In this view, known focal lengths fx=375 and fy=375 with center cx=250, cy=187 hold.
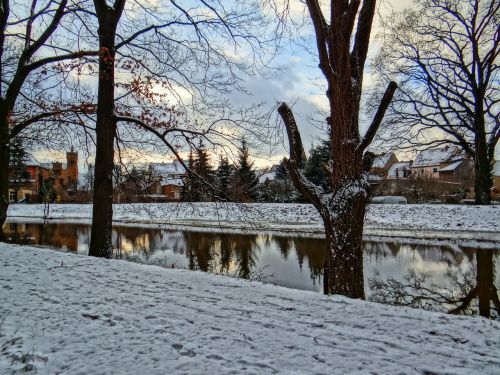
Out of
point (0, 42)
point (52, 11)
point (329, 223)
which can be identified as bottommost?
point (329, 223)

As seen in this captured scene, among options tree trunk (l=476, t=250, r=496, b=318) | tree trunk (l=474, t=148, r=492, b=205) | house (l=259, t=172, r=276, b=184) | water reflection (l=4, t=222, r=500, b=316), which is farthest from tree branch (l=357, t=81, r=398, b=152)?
house (l=259, t=172, r=276, b=184)

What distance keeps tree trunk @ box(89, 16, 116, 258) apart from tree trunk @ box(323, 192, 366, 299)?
554 centimetres

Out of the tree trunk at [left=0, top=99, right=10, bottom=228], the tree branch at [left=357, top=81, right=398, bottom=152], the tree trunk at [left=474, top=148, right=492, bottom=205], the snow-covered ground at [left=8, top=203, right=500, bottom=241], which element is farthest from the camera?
the tree trunk at [left=474, top=148, right=492, bottom=205]

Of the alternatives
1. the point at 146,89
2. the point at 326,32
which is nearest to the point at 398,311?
the point at 326,32

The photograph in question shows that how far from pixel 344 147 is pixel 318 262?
796 cm

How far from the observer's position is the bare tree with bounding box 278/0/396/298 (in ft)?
18.4

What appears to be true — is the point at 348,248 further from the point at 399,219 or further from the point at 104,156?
the point at 399,219

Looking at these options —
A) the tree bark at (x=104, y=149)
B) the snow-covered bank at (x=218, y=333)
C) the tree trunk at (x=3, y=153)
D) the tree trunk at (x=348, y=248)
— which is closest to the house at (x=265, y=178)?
the tree trunk at (x=3, y=153)

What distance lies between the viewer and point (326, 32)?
19.8 ft

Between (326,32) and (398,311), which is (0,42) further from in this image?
(398,311)

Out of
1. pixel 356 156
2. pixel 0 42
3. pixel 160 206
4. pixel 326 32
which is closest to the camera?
pixel 356 156

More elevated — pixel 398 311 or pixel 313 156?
pixel 313 156

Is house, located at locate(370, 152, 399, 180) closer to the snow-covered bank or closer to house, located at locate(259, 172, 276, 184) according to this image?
the snow-covered bank

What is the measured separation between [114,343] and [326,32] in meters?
5.31
